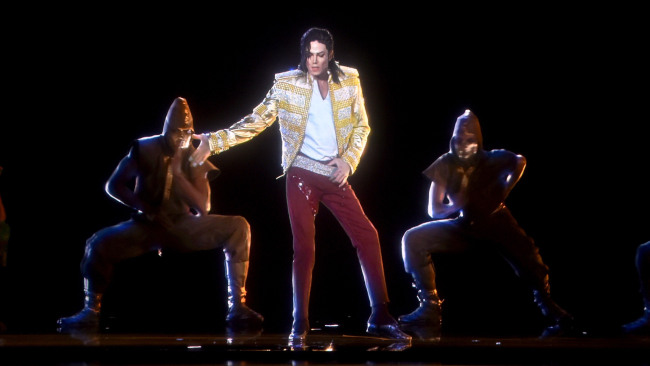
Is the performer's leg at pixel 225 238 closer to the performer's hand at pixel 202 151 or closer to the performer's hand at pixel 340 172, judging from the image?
the performer's hand at pixel 202 151

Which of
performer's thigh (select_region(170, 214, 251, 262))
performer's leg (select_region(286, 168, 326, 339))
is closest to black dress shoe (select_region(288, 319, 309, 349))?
performer's leg (select_region(286, 168, 326, 339))

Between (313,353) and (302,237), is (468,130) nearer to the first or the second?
(302,237)

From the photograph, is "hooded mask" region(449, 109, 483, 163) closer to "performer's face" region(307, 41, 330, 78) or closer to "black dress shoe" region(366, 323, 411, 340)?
"performer's face" region(307, 41, 330, 78)

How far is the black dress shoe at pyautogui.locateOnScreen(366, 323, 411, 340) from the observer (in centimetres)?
485

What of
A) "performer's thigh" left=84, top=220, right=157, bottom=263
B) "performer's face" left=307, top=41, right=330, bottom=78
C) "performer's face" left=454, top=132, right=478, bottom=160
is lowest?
"performer's thigh" left=84, top=220, right=157, bottom=263

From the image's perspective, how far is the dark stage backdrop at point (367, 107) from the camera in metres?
6.89

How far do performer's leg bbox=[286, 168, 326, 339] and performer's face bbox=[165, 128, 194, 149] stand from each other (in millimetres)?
822

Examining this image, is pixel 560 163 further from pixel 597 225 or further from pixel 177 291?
pixel 177 291

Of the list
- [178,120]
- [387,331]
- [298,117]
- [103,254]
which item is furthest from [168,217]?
[387,331]

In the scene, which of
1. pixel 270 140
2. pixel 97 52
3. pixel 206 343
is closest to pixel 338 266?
pixel 270 140

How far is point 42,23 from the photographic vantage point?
22.6ft

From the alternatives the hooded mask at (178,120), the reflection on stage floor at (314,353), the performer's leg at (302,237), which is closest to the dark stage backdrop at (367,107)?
the hooded mask at (178,120)

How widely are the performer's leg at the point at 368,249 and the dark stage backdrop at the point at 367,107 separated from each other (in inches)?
67.2

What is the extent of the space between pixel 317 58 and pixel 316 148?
0.53 metres
